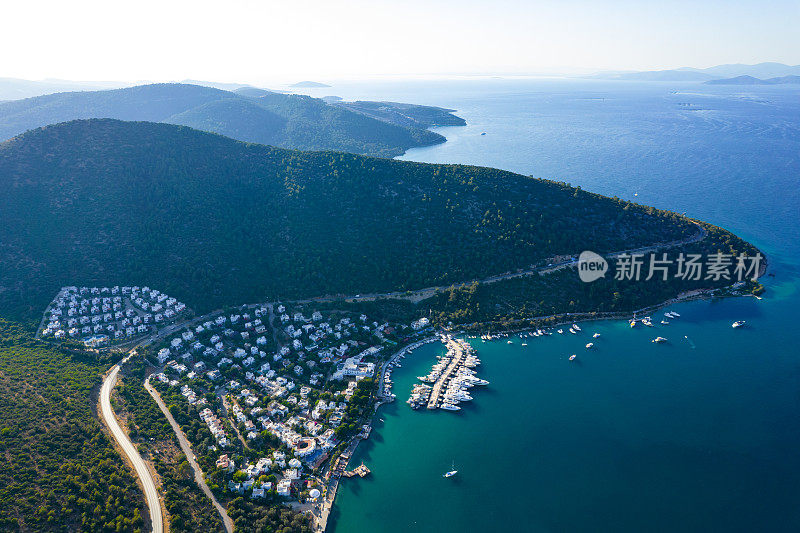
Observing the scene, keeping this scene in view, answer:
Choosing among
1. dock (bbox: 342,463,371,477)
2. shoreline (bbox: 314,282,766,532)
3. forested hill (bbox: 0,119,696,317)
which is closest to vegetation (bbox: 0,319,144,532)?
dock (bbox: 342,463,371,477)

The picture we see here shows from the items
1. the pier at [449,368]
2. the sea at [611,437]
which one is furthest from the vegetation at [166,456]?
the pier at [449,368]

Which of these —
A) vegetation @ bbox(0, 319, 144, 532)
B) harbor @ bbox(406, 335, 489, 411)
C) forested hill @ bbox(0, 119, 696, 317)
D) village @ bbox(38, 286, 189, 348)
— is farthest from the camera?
forested hill @ bbox(0, 119, 696, 317)

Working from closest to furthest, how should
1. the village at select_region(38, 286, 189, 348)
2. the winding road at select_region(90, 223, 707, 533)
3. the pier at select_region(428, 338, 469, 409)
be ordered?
the winding road at select_region(90, 223, 707, 533), the pier at select_region(428, 338, 469, 409), the village at select_region(38, 286, 189, 348)

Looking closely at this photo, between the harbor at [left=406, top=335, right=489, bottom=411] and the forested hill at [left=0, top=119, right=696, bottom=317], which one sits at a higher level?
the forested hill at [left=0, top=119, right=696, bottom=317]

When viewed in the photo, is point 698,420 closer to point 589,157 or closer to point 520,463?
point 520,463

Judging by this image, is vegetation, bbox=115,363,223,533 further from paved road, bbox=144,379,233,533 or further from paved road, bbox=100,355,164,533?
paved road, bbox=100,355,164,533

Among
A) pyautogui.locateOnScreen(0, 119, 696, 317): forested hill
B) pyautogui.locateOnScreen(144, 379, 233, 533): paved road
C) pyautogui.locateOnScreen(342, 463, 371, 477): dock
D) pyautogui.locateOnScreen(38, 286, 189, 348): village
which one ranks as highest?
pyautogui.locateOnScreen(0, 119, 696, 317): forested hill

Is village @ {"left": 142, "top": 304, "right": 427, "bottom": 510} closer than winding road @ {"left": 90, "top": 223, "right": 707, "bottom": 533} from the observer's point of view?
No

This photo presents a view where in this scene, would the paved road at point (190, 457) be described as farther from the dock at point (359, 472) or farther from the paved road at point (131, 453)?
the dock at point (359, 472)
